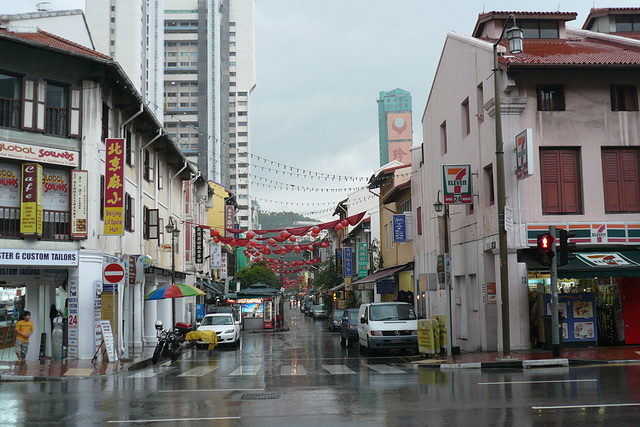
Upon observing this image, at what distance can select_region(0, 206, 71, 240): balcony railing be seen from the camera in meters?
21.3

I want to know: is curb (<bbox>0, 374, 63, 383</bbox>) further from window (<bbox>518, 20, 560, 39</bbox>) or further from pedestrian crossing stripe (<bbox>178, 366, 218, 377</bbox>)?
window (<bbox>518, 20, 560, 39</bbox>)

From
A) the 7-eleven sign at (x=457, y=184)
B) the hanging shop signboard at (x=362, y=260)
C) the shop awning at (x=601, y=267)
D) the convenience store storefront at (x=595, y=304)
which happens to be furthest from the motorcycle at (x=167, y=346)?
the hanging shop signboard at (x=362, y=260)

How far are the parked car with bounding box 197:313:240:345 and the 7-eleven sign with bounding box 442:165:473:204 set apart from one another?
12493mm

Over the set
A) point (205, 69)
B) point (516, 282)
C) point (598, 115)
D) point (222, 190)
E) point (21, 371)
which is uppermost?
point (205, 69)

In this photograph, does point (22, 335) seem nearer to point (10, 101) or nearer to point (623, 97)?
point (10, 101)

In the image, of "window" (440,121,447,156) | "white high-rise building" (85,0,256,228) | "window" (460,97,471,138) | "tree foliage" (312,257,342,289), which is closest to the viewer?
"window" (460,97,471,138)

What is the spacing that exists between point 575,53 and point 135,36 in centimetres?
8835

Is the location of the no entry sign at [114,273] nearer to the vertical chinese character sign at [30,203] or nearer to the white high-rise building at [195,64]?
the vertical chinese character sign at [30,203]

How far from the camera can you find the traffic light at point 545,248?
1781 cm

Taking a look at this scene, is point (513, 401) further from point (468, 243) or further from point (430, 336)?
point (468, 243)

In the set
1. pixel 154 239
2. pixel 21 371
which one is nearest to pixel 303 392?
pixel 21 371

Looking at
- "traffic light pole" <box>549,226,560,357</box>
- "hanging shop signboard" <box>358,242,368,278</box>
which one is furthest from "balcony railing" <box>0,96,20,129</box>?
"hanging shop signboard" <box>358,242,368,278</box>

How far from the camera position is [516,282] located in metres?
21.3

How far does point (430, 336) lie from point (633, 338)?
6.28m
